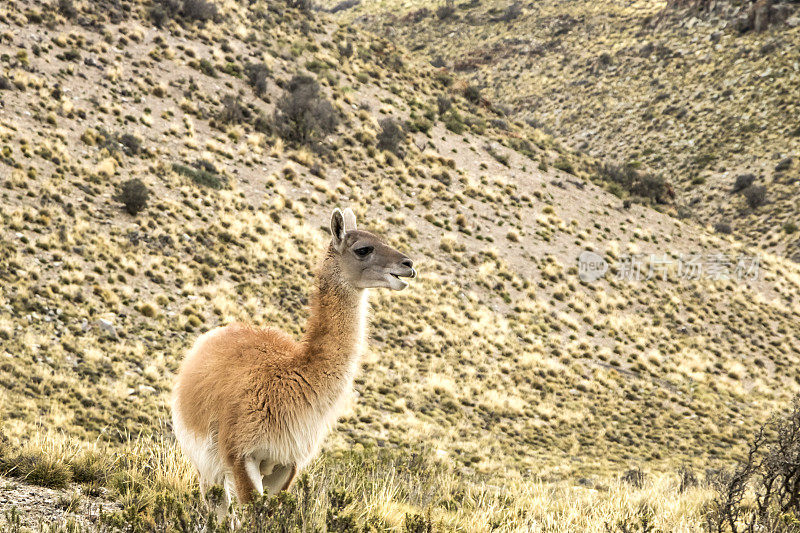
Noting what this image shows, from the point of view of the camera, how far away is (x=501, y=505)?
21.1 feet

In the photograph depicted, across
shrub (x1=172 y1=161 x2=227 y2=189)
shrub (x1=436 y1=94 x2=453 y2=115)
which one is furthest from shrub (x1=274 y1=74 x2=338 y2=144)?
shrub (x1=436 y1=94 x2=453 y2=115)

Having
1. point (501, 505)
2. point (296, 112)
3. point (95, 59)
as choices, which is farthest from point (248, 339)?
point (296, 112)

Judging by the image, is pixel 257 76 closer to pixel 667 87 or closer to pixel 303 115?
pixel 303 115

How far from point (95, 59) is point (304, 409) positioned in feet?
78.6

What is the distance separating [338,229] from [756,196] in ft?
142

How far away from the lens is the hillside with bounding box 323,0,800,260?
136 ft

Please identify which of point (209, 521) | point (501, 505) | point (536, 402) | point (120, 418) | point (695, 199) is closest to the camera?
point (209, 521)

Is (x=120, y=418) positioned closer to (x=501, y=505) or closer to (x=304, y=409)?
(x=501, y=505)

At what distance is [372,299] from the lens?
727 inches

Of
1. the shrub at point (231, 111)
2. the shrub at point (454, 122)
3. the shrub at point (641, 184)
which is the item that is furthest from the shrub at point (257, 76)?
the shrub at point (641, 184)

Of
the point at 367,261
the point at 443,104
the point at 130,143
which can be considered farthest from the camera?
the point at 443,104

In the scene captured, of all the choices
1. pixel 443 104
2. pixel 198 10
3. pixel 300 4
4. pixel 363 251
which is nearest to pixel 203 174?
pixel 198 10

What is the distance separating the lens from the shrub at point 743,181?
134 ft

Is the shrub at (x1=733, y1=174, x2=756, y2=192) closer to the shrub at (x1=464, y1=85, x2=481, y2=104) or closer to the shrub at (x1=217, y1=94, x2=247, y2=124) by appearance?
the shrub at (x1=464, y1=85, x2=481, y2=104)
